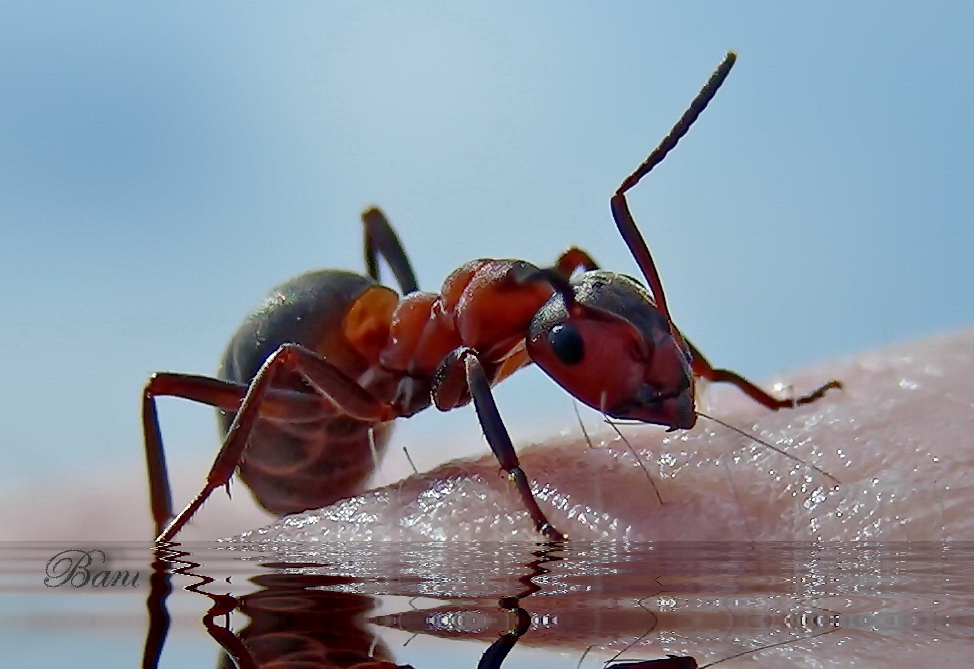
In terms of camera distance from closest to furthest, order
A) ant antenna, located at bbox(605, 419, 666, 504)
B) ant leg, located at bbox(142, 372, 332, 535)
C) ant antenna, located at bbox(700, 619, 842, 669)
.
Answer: ant antenna, located at bbox(700, 619, 842, 669), ant antenna, located at bbox(605, 419, 666, 504), ant leg, located at bbox(142, 372, 332, 535)

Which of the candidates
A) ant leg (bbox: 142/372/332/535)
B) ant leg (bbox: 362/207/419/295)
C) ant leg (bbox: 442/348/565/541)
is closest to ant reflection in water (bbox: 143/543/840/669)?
ant leg (bbox: 442/348/565/541)

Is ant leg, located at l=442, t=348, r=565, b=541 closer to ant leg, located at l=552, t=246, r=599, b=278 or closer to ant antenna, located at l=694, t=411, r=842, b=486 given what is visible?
ant antenna, located at l=694, t=411, r=842, b=486

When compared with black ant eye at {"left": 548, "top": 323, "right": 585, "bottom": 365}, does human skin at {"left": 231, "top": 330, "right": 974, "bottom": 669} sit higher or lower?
lower

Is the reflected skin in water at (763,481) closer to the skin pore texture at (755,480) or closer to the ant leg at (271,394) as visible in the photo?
the skin pore texture at (755,480)

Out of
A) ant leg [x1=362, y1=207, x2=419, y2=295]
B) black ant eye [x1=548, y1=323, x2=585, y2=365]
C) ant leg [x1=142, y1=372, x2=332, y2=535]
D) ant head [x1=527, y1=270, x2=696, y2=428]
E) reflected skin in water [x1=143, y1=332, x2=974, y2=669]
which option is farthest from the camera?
ant leg [x1=362, y1=207, x2=419, y2=295]

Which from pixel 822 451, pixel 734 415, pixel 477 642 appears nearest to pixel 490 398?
pixel 734 415

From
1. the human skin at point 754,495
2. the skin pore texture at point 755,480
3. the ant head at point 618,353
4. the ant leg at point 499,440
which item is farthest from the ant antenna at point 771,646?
the ant head at point 618,353

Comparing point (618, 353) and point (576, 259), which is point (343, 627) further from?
point (576, 259)

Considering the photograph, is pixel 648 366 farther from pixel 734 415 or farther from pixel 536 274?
pixel 536 274
